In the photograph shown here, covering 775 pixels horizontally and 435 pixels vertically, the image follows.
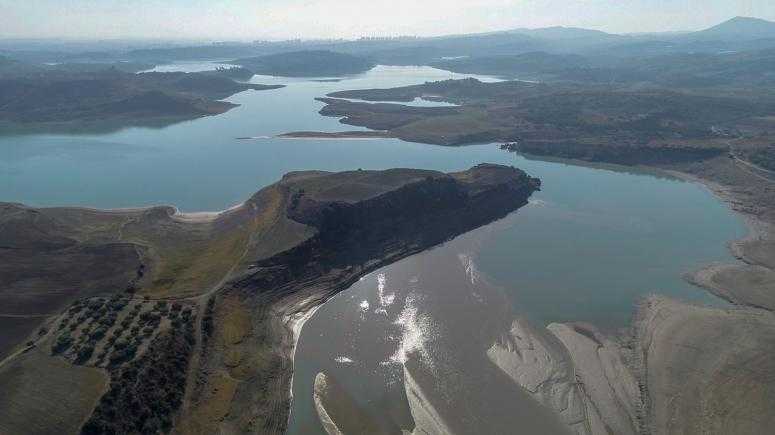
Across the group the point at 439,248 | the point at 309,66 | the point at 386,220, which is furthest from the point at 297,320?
the point at 309,66

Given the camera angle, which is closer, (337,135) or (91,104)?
(337,135)

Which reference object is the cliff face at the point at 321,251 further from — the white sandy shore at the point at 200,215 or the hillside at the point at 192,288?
the white sandy shore at the point at 200,215

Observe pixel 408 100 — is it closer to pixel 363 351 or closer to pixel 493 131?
pixel 493 131

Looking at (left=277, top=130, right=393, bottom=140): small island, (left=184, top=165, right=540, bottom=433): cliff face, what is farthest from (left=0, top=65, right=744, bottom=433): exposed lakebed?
(left=277, top=130, right=393, bottom=140): small island

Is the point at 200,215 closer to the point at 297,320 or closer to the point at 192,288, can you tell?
the point at 192,288

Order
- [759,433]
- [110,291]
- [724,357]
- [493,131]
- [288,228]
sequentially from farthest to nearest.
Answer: [493,131], [288,228], [110,291], [724,357], [759,433]

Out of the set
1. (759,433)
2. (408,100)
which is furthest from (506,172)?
(408,100)

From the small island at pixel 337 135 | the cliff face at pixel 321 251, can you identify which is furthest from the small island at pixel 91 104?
the cliff face at pixel 321 251
